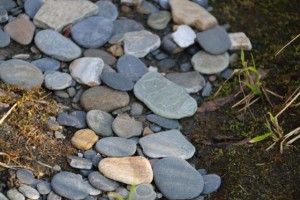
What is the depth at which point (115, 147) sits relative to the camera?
2.07 m

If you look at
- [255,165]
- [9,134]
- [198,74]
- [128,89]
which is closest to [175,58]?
[198,74]

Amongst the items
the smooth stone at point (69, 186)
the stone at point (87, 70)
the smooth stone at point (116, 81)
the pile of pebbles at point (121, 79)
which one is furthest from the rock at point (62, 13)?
the smooth stone at point (69, 186)

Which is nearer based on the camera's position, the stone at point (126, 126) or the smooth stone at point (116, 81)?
the stone at point (126, 126)

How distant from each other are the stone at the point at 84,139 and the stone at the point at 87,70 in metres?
0.21

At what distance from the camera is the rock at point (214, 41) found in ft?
7.98

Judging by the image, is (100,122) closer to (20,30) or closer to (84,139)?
(84,139)

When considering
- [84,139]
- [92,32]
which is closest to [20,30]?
[92,32]

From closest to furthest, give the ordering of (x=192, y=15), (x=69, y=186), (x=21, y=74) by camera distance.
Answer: (x=69, y=186), (x=21, y=74), (x=192, y=15)

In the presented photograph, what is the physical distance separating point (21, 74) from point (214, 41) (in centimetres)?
73

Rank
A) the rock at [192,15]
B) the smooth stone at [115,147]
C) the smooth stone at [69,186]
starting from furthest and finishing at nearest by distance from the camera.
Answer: the rock at [192,15] < the smooth stone at [115,147] < the smooth stone at [69,186]

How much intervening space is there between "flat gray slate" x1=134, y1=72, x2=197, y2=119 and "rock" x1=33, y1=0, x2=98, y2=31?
13.9 inches

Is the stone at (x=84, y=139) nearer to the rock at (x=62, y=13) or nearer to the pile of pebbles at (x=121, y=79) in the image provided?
the pile of pebbles at (x=121, y=79)

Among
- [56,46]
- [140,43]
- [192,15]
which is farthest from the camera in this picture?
[192,15]

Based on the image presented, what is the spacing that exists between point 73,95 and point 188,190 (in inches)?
21.0
